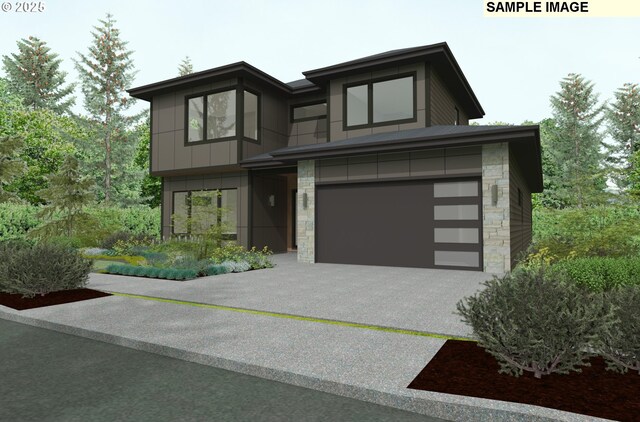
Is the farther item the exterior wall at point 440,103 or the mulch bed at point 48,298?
the exterior wall at point 440,103

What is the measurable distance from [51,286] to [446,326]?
298 inches

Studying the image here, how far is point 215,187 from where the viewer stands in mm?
18078

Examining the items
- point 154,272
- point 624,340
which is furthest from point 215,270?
point 624,340

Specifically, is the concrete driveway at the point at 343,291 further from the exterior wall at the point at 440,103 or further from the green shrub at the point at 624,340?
the exterior wall at the point at 440,103

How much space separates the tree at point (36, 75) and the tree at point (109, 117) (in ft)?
31.6

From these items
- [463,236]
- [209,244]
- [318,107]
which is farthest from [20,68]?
[463,236]

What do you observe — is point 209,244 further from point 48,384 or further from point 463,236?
point 48,384

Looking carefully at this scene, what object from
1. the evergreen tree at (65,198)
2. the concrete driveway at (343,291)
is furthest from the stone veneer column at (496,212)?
the evergreen tree at (65,198)

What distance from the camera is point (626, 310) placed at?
3.74 meters

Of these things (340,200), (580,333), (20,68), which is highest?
(20,68)

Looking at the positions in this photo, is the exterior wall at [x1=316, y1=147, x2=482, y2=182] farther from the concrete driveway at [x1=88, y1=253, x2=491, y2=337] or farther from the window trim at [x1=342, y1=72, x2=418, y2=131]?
the concrete driveway at [x1=88, y1=253, x2=491, y2=337]

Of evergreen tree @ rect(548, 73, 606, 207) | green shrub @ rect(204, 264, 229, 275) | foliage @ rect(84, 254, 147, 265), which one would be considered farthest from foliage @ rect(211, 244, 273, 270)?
evergreen tree @ rect(548, 73, 606, 207)

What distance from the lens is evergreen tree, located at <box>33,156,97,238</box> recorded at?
17531 millimetres

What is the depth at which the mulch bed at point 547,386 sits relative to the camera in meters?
3.09
